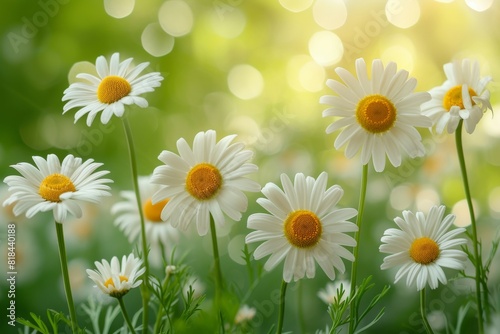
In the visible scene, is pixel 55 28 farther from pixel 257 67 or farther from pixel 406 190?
pixel 406 190

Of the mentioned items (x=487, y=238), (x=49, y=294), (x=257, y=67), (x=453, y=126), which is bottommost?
(x=49, y=294)

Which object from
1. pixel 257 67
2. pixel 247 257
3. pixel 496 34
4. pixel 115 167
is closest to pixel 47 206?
pixel 247 257

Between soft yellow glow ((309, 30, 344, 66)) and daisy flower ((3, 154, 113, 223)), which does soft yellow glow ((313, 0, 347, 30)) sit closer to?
soft yellow glow ((309, 30, 344, 66))

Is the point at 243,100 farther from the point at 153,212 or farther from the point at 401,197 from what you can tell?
the point at 153,212

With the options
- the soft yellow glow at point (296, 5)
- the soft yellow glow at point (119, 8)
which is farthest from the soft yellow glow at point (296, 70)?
the soft yellow glow at point (119, 8)

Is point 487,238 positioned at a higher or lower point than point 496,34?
lower

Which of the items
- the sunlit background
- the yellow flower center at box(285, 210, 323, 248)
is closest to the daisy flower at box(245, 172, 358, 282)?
the yellow flower center at box(285, 210, 323, 248)

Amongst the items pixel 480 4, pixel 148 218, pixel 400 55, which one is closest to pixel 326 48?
pixel 400 55
